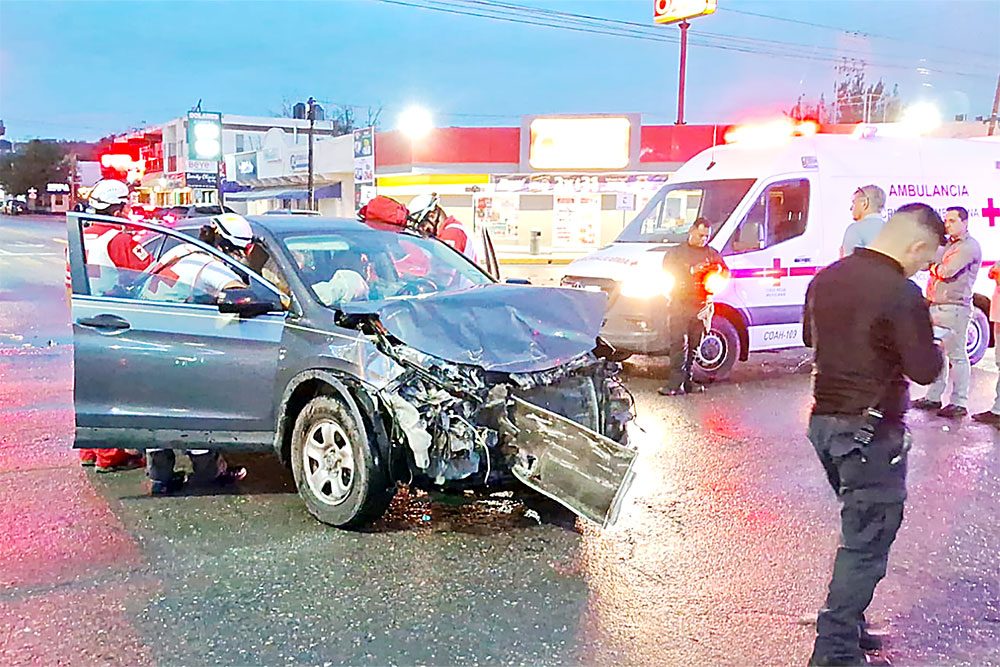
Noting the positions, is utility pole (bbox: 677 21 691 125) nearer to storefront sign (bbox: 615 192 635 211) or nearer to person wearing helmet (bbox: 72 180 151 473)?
storefront sign (bbox: 615 192 635 211)

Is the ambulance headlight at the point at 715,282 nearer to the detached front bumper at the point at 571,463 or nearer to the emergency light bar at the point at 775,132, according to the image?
the emergency light bar at the point at 775,132

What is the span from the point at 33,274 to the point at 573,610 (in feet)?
69.4

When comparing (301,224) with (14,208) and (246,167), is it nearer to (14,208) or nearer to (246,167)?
(246,167)

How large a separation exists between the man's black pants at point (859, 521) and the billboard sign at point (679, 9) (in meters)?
25.0

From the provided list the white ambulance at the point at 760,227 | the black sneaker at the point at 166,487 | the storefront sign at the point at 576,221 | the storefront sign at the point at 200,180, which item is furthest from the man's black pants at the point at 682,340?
the storefront sign at the point at 200,180

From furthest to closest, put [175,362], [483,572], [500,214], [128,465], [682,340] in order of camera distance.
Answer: [500,214] < [682,340] < [128,465] < [175,362] < [483,572]

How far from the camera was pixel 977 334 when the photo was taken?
411 inches

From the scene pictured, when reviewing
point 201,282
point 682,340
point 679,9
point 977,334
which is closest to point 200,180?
point 679,9

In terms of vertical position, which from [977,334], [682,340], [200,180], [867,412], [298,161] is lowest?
[977,334]

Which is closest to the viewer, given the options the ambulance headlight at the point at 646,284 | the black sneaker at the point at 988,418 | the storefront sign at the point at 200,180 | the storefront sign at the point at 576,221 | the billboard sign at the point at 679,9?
the black sneaker at the point at 988,418

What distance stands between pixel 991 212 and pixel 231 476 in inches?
379

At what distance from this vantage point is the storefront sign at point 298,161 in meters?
38.1

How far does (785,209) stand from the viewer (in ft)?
31.2

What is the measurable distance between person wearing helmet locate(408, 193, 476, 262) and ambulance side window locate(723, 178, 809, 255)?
280 centimetres
